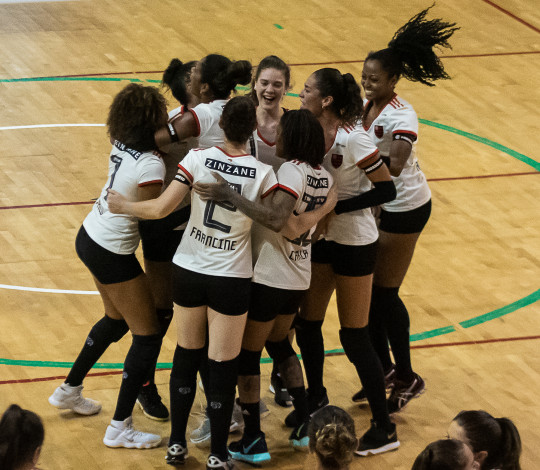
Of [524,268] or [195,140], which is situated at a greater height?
[195,140]

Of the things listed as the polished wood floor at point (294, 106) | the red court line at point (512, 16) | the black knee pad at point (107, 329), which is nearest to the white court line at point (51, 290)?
the polished wood floor at point (294, 106)

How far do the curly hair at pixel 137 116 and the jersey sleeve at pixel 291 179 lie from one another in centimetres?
65

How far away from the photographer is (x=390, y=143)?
5383 mm

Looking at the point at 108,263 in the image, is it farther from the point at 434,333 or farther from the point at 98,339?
the point at 434,333

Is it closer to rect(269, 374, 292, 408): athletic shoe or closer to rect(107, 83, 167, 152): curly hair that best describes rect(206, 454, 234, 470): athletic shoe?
rect(269, 374, 292, 408): athletic shoe

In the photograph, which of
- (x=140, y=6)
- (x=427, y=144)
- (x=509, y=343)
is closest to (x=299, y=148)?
(x=509, y=343)

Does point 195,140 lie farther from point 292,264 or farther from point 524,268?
point 524,268

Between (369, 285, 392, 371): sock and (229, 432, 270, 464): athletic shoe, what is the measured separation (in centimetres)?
96

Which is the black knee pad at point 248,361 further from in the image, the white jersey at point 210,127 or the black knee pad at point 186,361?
the white jersey at point 210,127

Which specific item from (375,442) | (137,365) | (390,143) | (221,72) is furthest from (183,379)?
(390,143)

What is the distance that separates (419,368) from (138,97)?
247cm

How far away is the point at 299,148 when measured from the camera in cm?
473

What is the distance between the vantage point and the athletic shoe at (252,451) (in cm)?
512

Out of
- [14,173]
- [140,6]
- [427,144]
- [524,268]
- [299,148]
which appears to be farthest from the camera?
[140,6]
